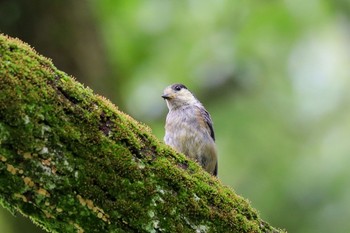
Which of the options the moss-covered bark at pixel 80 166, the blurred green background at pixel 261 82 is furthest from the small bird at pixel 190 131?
the moss-covered bark at pixel 80 166

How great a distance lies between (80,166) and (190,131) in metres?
3.17

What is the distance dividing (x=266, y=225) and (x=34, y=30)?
397cm

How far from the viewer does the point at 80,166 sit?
8.63 feet

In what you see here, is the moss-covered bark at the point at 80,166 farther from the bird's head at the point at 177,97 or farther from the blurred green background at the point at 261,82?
the blurred green background at the point at 261,82

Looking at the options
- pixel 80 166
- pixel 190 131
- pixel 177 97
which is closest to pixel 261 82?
pixel 177 97

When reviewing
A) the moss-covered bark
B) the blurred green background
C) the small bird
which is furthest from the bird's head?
the moss-covered bark

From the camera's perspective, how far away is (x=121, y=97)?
22.5 feet

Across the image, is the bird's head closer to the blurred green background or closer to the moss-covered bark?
the blurred green background

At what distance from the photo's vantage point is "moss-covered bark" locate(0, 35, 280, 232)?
254 cm

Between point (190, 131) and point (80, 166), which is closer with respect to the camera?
point (80, 166)

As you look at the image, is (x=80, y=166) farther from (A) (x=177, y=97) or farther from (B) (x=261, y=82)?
(B) (x=261, y=82)

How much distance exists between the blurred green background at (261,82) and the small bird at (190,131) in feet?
5.36

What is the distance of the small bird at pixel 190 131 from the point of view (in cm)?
565

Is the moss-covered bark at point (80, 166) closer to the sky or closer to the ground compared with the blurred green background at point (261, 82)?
closer to the ground
